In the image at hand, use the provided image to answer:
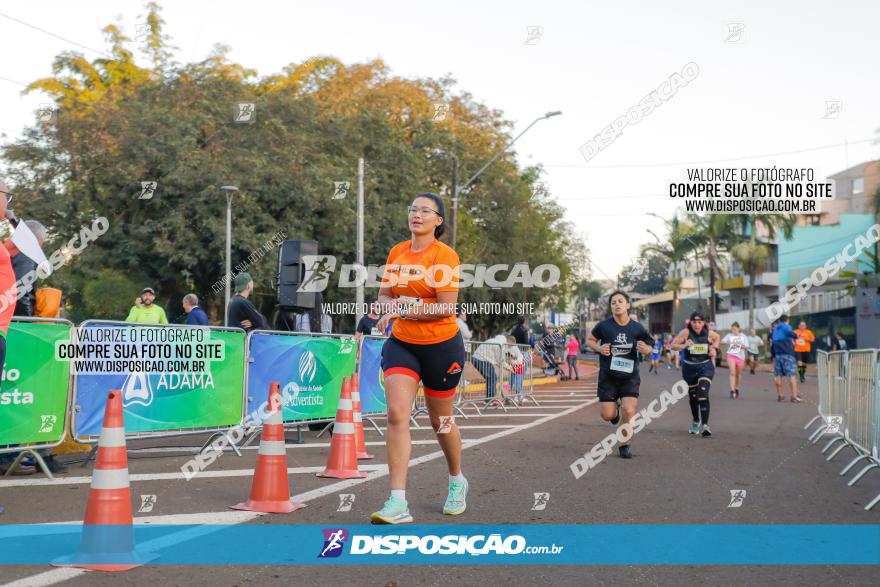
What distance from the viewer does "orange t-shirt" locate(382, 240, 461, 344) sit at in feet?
19.2

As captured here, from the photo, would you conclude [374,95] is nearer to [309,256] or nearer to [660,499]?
[309,256]

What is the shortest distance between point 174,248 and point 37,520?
2762 cm

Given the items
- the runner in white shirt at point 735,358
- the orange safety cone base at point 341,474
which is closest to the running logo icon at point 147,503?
the orange safety cone base at point 341,474

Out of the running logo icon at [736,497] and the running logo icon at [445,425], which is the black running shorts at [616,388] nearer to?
the running logo icon at [736,497]

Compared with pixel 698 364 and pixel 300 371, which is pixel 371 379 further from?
pixel 698 364

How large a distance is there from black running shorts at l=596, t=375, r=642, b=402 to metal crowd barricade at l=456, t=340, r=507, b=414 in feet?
18.3

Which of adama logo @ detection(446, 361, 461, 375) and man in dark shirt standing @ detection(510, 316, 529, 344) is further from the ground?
man in dark shirt standing @ detection(510, 316, 529, 344)

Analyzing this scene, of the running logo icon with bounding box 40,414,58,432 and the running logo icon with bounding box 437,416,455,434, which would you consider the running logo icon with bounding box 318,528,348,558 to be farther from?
the running logo icon with bounding box 40,414,58,432

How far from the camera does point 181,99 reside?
35375 mm

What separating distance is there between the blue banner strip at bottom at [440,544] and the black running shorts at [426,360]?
94cm

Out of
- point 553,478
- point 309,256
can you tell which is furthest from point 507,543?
point 309,256

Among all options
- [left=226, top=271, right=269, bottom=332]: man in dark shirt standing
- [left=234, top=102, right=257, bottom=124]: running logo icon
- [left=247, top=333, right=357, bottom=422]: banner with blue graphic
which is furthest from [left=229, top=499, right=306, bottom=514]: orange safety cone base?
[left=234, top=102, right=257, bottom=124]: running logo icon

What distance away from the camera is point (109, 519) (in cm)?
469

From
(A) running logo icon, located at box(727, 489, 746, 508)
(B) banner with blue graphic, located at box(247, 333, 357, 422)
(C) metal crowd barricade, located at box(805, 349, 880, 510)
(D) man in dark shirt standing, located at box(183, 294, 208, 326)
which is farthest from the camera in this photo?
(D) man in dark shirt standing, located at box(183, 294, 208, 326)
